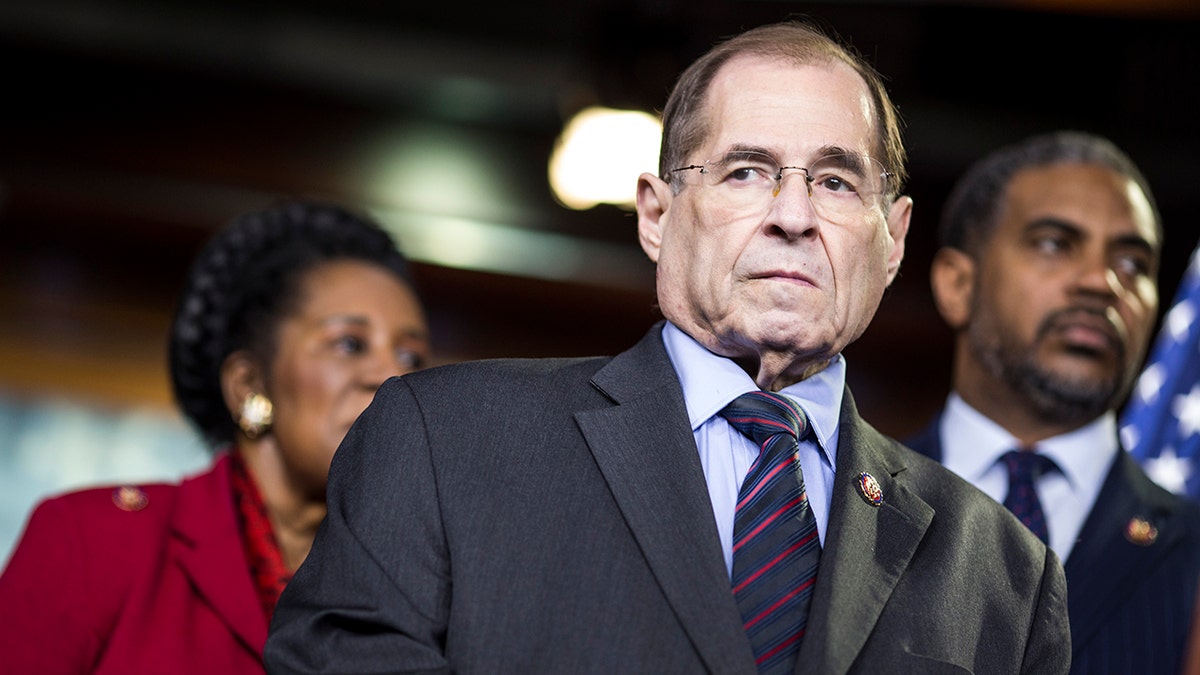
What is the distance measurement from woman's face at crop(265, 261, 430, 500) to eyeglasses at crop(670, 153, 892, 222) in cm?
109

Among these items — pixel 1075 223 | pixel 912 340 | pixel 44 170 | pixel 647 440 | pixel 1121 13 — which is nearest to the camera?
pixel 647 440

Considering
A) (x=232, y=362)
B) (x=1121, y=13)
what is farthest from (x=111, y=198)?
(x=1121, y=13)

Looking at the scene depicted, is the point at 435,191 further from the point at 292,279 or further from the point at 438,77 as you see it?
the point at 292,279

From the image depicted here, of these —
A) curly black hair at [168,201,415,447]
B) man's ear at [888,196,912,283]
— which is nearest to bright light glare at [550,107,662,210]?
curly black hair at [168,201,415,447]

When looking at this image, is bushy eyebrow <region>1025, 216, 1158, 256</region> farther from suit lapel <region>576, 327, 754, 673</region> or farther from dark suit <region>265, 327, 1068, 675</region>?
suit lapel <region>576, 327, 754, 673</region>

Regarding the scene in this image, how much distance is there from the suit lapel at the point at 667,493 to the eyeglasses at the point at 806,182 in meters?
0.21

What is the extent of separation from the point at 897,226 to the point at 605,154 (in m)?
3.31

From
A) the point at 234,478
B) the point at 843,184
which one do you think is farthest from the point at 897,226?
the point at 234,478

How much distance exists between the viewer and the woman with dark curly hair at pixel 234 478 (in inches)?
89.9

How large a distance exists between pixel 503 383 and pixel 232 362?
53.7 inches

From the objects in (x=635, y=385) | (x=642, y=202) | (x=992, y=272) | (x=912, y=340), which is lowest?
(x=912, y=340)

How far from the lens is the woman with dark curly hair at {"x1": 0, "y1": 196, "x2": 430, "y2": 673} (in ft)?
7.49

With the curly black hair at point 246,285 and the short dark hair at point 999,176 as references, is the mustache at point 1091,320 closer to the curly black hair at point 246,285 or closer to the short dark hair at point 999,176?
Result: the short dark hair at point 999,176

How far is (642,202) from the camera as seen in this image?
1782 mm
